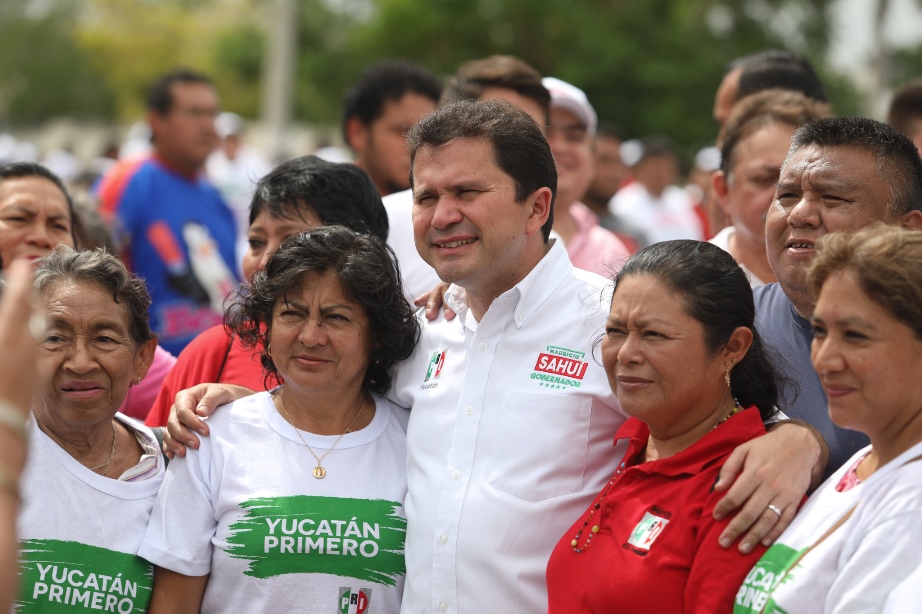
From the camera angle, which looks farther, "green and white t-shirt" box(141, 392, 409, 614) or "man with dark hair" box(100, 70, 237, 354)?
"man with dark hair" box(100, 70, 237, 354)

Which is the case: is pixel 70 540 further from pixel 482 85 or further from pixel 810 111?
pixel 810 111

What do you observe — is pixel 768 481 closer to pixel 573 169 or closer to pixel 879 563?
pixel 879 563

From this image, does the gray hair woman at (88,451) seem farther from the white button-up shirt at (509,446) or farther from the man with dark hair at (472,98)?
the man with dark hair at (472,98)

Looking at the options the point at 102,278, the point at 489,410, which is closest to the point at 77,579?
the point at 102,278

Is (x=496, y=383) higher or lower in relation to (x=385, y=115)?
lower

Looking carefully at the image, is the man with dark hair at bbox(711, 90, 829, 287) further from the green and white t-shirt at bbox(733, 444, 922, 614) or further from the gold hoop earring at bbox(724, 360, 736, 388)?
the green and white t-shirt at bbox(733, 444, 922, 614)

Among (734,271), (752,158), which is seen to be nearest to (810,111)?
(752,158)

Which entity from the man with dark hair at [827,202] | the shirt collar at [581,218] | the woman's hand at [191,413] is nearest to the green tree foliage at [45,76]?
the shirt collar at [581,218]

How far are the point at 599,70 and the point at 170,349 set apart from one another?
16.4m

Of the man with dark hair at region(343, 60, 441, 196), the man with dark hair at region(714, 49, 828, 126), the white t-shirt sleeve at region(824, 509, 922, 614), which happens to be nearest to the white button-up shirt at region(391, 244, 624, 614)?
the white t-shirt sleeve at region(824, 509, 922, 614)

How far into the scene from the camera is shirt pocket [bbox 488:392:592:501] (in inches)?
136

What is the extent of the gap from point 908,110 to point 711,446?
420cm

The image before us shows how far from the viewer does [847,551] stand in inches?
102


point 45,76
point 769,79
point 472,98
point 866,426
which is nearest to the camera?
point 866,426
